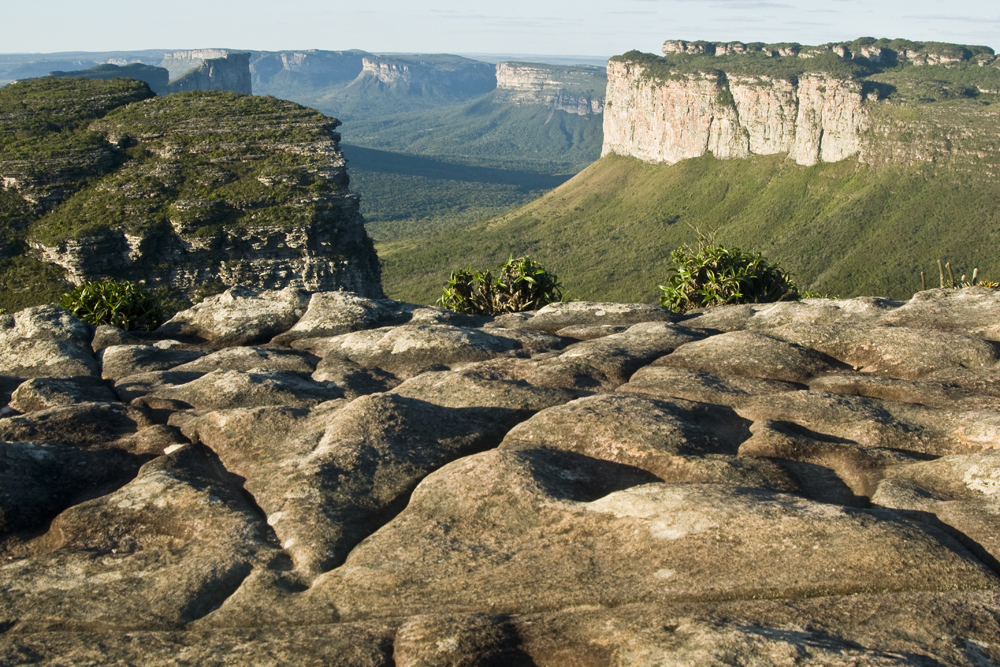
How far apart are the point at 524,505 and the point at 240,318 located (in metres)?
17.6

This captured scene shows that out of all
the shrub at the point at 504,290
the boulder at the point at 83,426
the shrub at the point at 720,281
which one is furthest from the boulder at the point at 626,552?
the shrub at the point at 504,290

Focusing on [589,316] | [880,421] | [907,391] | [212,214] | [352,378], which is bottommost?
[212,214]

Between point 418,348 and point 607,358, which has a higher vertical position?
point 607,358

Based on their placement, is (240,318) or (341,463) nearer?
(341,463)

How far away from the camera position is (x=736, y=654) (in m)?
9.39

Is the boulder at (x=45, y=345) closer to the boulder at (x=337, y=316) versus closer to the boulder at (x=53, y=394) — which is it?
the boulder at (x=53, y=394)

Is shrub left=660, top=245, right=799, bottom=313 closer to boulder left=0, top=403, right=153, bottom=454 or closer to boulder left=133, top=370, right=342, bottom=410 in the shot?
boulder left=133, top=370, right=342, bottom=410

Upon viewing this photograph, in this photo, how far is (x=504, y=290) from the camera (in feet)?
115

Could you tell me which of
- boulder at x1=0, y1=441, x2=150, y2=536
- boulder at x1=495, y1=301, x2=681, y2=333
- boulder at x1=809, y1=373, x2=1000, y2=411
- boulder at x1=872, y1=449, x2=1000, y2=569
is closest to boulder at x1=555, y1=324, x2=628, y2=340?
boulder at x1=495, y1=301, x2=681, y2=333

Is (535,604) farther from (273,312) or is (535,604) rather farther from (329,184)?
(329,184)

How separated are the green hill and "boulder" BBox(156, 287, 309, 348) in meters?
106

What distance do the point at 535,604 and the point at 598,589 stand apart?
92 centimetres

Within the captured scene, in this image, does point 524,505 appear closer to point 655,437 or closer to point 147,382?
point 655,437

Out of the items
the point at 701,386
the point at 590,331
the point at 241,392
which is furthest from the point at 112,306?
the point at 701,386
